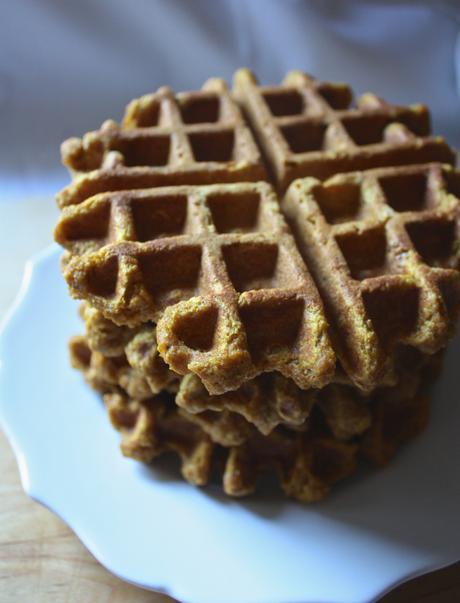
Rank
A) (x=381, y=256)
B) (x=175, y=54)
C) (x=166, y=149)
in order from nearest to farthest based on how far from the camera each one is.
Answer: (x=381, y=256)
(x=166, y=149)
(x=175, y=54)

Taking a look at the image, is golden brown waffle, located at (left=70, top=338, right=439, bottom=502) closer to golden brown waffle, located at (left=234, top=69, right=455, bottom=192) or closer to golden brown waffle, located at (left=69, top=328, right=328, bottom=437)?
golden brown waffle, located at (left=69, top=328, right=328, bottom=437)

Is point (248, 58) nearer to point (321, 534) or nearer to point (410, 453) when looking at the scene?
point (410, 453)

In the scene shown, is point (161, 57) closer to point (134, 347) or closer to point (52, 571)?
point (134, 347)

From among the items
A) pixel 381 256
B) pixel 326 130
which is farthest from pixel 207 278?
pixel 326 130

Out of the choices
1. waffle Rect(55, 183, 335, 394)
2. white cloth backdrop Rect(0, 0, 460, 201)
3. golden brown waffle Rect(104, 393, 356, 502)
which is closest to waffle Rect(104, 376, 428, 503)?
golden brown waffle Rect(104, 393, 356, 502)

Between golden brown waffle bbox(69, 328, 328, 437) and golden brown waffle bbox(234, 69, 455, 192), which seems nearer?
golden brown waffle bbox(69, 328, 328, 437)

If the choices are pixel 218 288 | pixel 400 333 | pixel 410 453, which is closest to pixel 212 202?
pixel 218 288

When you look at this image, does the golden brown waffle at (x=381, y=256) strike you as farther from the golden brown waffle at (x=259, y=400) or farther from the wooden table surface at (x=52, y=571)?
the wooden table surface at (x=52, y=571)
